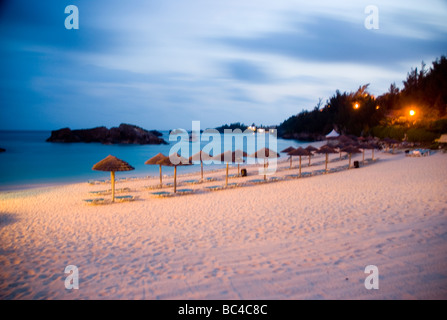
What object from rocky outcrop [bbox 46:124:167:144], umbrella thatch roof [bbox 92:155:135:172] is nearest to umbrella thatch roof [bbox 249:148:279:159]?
umbrella thatch roof [bbox 92:155:135:172]

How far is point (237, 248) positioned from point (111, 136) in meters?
51.8

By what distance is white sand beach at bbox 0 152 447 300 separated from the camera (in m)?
3.27

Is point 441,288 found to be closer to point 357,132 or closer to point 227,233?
point 227,233

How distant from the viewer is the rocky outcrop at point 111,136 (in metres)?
50.3

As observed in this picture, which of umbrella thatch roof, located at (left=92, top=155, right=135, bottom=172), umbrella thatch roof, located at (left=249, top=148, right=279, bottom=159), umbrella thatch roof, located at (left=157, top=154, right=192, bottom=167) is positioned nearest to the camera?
umbrella thatch roof, located at (left=92, top=155, right=135, bottom=172)

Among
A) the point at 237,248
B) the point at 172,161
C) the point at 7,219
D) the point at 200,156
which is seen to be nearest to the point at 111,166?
the point at 172,161

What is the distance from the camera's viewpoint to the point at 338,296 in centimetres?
299

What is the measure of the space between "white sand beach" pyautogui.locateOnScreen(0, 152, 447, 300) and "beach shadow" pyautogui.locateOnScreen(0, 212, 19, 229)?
0.13ft

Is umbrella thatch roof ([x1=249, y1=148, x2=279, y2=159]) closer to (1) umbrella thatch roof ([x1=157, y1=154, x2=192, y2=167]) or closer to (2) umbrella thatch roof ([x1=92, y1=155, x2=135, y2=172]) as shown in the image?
(1) umbrella thatch roof ([x1=157, y1=154, x2=192, y2=167])

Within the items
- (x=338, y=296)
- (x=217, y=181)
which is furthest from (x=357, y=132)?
(x=338, y=296)

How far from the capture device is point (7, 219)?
7.43 meters

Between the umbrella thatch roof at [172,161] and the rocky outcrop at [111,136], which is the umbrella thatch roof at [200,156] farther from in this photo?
the rocky outcrop at [111,136]

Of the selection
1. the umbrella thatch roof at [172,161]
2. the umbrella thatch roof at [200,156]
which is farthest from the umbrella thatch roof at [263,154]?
the umbrella thatch roof at [172,161]
